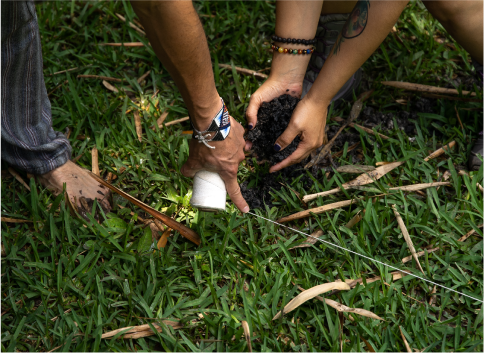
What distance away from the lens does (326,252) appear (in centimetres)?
191

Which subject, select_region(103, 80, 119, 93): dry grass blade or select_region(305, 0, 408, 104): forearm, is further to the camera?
select_region(103, 80, 119, 93): dry grass blade

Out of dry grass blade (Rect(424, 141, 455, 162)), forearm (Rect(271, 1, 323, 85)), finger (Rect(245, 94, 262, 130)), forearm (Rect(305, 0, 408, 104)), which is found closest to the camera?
forearm (Rect(305, 0, 408, 104))

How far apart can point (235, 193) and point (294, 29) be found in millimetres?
969

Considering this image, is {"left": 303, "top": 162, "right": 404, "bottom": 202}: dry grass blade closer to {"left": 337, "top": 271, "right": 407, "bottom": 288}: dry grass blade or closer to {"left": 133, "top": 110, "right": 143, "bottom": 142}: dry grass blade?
{"left": 337, "top": 271, "right": 407, "bottom": 288}: dry grass blade

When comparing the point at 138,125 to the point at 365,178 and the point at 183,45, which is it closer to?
the point at 183,45

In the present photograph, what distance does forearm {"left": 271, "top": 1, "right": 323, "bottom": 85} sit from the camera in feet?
7.05

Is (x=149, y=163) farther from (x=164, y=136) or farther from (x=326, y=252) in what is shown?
(x=326, y=252)

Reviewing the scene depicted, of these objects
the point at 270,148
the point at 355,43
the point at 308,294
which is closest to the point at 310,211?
the point at 270,148

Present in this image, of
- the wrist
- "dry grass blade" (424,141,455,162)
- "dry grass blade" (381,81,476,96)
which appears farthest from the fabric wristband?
"dry grass blade" (381,81,476,96)

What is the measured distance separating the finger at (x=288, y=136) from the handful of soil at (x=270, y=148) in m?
0.09

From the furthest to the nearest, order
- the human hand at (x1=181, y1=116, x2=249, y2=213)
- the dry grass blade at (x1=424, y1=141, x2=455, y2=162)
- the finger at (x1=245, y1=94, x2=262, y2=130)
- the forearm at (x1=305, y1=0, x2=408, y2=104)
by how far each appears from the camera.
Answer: the dry grass blade at (x1=424, y1=141, x2=455, y2=162), the finger at (x1=245, y1=94, x2=262, y2=130), the forearm at (x1=305, y1=0, x2=408, y2=104), the human hand at (x1=181, y1=116, x2=249, y2=213)

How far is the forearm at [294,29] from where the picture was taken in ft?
7.05

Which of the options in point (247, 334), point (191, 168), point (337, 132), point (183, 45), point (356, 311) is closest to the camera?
point (183, 45)

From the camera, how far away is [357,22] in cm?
189
